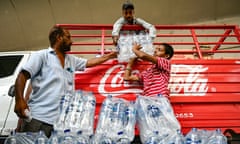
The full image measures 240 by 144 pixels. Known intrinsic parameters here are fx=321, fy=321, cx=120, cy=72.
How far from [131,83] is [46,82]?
102 cm

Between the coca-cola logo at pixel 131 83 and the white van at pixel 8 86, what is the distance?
0.96 metres

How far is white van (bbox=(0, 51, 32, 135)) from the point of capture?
12.6 ft

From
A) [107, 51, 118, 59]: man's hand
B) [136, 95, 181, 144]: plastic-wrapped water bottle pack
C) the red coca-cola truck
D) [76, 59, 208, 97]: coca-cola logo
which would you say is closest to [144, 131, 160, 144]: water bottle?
[136, 95, 181, 144]: plastic-wrapped water bottle pack

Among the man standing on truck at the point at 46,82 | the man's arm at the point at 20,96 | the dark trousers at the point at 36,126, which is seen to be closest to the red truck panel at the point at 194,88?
the man standing on truck at the point at 46,82

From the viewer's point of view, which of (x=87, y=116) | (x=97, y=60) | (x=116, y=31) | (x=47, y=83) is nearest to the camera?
(x=87, y=116)

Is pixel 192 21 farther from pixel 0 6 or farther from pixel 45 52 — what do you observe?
pixel 45 52

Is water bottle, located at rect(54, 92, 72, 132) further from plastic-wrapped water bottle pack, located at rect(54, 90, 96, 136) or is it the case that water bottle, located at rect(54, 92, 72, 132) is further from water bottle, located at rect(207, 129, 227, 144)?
water bottle, located at rect(207, 129, 227, 144)

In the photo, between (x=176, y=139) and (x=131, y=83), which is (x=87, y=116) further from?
(x=131, y=83)

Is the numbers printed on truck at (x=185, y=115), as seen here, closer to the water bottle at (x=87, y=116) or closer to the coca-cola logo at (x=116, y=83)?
the coca-cola logo at (x=116, y=83)

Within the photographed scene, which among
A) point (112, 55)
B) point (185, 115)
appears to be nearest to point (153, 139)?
point (185, 115)

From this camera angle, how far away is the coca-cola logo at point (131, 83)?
3447mm

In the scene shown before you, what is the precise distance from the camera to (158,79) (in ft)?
10.3

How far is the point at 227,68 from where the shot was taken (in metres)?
3.70

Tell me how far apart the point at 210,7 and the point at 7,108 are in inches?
267
